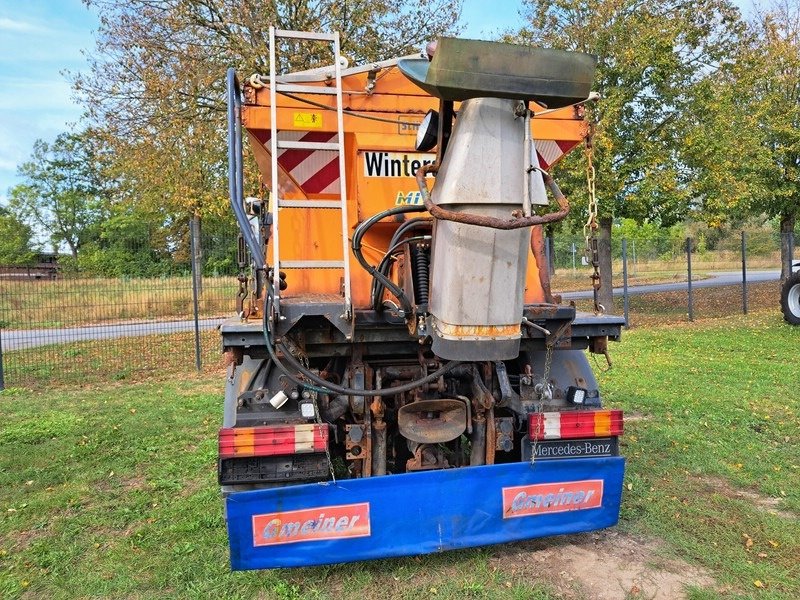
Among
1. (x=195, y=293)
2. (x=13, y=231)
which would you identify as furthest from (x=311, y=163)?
(x=13, y=231)

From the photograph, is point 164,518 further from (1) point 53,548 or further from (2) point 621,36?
(2) point 621,36

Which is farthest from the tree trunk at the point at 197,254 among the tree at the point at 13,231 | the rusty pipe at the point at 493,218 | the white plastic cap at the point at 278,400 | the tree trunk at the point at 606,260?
the tree at the point at 13,231

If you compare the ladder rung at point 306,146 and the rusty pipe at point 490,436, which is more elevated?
the ladder rung at point 306,146

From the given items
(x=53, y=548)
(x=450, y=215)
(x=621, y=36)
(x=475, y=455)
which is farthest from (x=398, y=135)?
(x=621, y=36)

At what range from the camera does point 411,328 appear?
2.75 m

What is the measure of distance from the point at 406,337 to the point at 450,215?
101cm

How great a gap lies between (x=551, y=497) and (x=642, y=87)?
10988 mm

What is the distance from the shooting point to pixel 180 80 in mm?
10727

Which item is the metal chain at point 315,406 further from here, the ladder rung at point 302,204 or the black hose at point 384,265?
the ladder rung at point 302,204

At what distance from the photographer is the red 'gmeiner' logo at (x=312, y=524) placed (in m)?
2.82

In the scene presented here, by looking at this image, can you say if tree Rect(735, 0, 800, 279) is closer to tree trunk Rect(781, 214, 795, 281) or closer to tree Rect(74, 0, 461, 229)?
tree trunk Rect(781, 214, 795, 281)

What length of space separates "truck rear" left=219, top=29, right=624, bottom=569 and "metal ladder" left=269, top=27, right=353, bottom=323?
1 cm

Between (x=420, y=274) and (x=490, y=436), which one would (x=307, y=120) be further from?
(x=490, y=436)

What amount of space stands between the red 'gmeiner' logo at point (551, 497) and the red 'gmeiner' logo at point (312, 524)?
0.76m
